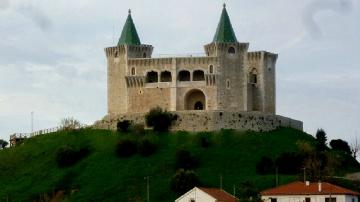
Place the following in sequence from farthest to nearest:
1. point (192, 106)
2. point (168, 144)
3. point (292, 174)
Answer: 1. point (192, 106)
2. point (168, 144)
3. point (292, 174)

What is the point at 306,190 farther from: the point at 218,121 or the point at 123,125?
the point at 123,125

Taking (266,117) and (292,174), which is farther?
(266,117)

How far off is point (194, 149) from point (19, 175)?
69.6 feet

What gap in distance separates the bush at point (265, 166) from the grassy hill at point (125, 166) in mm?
823

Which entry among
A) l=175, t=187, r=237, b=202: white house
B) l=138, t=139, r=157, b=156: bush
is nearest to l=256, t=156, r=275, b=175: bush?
l=138, t=139, r=157, b=156: bush

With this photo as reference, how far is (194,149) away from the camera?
14362cm

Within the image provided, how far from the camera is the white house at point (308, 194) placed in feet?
376

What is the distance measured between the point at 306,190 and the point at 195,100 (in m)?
42.1

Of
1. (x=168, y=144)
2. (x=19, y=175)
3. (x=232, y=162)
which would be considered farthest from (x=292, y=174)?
(x=19, y=175)

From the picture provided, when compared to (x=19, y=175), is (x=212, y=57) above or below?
above

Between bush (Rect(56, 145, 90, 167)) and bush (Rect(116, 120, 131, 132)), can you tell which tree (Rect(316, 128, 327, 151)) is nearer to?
bush (Rect(116, 120, 131, 132))

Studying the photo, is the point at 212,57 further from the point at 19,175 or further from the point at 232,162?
the point at 19,175

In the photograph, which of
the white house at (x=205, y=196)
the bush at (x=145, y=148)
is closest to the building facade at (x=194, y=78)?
the bush at (x=145, y=148)

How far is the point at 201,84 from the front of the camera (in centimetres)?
15412
